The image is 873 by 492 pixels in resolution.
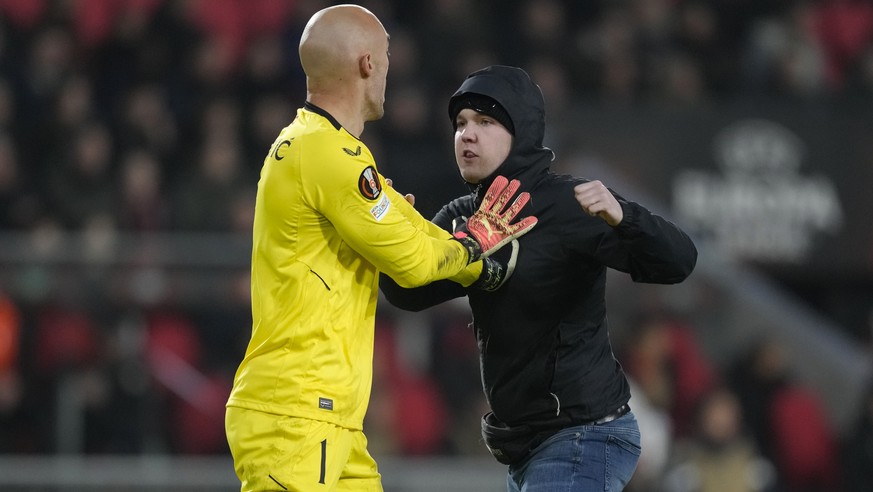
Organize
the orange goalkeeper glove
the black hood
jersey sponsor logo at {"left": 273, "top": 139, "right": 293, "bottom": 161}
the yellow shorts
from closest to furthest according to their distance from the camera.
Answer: the yellow shorts, jersey sponsor logo at {"left": 273, "top": 139, "right": 293, "bottom": 161}, the orange goalkeeper glove, the black hood

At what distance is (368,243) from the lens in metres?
4.09

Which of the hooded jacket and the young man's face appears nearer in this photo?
the hooded jacket

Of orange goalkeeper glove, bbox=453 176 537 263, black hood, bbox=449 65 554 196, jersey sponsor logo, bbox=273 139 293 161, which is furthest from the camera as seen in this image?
black hood, bbox=449 65 554 196

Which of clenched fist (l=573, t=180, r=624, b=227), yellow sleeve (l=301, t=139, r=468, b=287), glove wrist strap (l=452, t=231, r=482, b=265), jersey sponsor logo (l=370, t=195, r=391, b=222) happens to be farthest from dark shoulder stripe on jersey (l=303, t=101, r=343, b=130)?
clenched fist (l=573, t=180, r=624, b=227)

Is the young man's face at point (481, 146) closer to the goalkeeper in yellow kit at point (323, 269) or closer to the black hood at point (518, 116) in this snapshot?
the black hood at point (518, 116)

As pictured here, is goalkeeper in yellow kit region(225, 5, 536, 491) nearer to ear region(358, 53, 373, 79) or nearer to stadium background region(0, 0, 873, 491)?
ear region(358, 53, 373, 79)

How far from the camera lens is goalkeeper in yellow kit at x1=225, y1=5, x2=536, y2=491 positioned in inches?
Result: 160

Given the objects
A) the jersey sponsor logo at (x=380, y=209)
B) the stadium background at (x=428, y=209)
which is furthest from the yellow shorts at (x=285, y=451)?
the stadium background at (x=428, y=209)

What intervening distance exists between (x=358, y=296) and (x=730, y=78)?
8.61 meters

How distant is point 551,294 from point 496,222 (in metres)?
0.29

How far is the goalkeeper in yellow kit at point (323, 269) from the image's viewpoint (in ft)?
13.4

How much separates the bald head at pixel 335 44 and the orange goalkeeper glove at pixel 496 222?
637 millimetres

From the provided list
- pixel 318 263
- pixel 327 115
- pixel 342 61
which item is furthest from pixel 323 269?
pixel 342 61

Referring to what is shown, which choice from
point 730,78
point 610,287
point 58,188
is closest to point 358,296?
point 610,287
